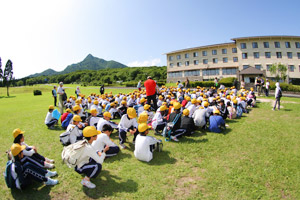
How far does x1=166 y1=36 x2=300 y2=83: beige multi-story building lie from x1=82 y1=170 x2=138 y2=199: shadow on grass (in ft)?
114

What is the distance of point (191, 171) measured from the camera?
432 cm

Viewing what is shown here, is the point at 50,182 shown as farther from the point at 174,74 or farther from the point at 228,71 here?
the point at 174,74

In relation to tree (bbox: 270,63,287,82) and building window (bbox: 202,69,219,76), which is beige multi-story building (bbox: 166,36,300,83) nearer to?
building window (bbox: 202,69,219,76)

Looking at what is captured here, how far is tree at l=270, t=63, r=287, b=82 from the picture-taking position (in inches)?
1268

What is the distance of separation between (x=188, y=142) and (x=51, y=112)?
269 inches

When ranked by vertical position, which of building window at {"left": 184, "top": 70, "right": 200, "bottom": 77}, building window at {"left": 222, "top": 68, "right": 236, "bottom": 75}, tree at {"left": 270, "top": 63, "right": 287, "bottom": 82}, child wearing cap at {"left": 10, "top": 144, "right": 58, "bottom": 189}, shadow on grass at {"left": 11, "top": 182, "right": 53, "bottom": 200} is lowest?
shadow on grass at {"left": 11, "top": 182, "right": 53, "bottom": 200}

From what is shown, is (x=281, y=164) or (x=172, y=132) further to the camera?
(x=172, y=132)

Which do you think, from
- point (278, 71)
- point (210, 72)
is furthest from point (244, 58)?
point (210, 72)

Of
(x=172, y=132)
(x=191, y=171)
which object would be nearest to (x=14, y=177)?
(x=191, y=171)

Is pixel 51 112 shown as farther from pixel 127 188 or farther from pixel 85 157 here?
pixel 127 188

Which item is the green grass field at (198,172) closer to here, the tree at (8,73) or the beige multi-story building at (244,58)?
the beige multi-story building at (244,58)

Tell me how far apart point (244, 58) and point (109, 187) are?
4132cm

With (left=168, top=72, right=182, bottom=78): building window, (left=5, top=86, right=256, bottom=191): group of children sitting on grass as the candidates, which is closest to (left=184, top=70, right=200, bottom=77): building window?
(left=168, top=72, right=182, bottom=78): building window

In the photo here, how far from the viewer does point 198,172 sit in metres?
4.27
